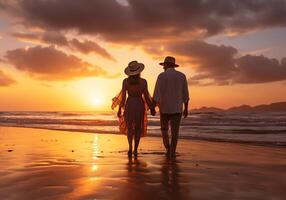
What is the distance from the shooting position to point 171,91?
28.7ft

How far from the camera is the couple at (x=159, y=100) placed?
8.66 m

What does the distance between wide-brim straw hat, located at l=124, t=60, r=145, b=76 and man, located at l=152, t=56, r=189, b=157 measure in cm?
48

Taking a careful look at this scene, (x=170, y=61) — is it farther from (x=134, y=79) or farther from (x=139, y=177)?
(x=139, y=177)

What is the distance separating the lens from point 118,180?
5.39 meters

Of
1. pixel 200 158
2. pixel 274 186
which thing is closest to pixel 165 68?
pixel 200 158

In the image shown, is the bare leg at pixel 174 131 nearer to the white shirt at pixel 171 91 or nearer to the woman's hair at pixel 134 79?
the white shirt at pixel 171 91

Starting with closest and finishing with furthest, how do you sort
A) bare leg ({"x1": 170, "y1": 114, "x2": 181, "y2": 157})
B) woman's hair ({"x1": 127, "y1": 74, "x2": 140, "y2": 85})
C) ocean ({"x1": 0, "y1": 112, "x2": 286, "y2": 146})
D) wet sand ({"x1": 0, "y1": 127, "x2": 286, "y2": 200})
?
wet sand ({"x1": 0, "y1": 127, "x2": 286, "y2": 200}) → bare leg ({"x1": 170, "y1": 114, "x2": 181, "y2": 157}) → woman's hair ({"x1": 127, "y1": 74, "x2": 140, "y2": 85}) → ocean ({"x1": 0, "y1": 112, "x2": 286, "y2": 146})

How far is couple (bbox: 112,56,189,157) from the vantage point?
8664 mm

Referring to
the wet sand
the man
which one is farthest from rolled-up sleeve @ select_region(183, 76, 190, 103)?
the wet sand

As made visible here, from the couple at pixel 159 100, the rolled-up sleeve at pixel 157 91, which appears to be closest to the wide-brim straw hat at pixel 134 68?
the couple at pixel 159 100

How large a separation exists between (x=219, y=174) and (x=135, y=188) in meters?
1.80

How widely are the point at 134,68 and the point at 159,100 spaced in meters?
0.90

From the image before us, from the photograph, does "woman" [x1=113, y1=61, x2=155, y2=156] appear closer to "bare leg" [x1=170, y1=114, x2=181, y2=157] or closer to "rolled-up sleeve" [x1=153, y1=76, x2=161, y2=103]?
"rolled-up sleeve" [x1=153, y1=76, x2=161, y2=103]

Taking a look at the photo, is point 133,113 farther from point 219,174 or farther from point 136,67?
point 219,174
